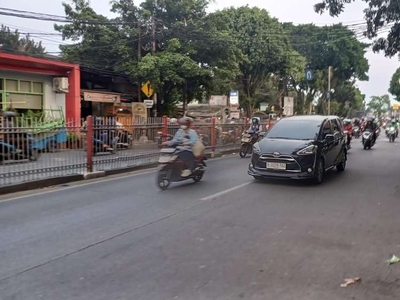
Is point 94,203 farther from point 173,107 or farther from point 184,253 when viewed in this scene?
point 173,107

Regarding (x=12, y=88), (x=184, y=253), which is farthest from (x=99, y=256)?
(x=12, y=88)

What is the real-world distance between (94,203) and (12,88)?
1400 cm

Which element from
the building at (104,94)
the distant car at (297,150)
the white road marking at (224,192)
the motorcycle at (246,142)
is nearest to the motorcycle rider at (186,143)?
the white road marking at (224,192)

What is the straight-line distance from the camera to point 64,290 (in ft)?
13.2

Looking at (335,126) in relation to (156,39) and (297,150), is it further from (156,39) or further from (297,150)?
(156,39)

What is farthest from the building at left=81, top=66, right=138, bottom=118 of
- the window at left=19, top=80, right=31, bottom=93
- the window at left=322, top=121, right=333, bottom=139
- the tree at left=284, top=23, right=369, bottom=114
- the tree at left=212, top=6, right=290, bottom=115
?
the tree at left=284, top=23, right=369, bottom=114

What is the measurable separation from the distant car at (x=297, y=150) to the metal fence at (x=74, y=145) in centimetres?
329

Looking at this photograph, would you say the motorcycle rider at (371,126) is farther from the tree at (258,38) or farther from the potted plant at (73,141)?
the potted plant at (73,141)

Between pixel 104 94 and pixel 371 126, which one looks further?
pixel 104 94

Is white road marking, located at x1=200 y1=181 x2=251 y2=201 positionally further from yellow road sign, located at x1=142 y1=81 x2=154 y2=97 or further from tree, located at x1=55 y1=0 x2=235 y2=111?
yellow road sign, located at x1=142 y1=81 x2=154 y2=97

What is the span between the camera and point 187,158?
10.0m

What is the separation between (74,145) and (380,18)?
11147 millimetres

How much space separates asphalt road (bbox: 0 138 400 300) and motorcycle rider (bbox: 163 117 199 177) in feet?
2.31

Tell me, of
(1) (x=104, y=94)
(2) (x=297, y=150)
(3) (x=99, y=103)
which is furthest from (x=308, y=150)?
(3) (x=99, y=103)
